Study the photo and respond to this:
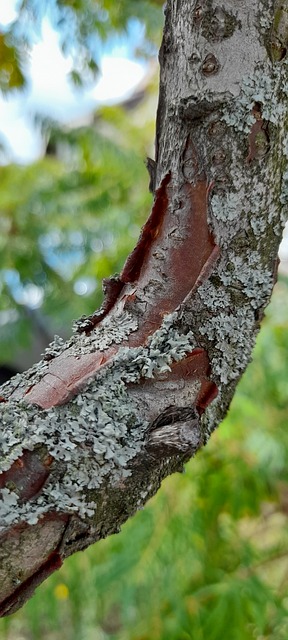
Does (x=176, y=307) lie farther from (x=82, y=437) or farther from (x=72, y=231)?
(x=72, y=231)

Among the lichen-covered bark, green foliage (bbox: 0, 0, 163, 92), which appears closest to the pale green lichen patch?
the lichen-covered bark

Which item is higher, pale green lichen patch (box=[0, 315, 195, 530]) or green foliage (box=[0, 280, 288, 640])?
green foliage (box=[0, 280, 288, 640])

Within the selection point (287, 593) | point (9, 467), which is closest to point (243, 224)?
point (9, 467)

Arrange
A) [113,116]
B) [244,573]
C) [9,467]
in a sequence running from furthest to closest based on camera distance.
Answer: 1. [113,116]
2. [244,573]
3. [9,467]

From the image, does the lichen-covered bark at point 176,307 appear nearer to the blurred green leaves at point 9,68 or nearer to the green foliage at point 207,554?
the blurred green leaves at point 9,68

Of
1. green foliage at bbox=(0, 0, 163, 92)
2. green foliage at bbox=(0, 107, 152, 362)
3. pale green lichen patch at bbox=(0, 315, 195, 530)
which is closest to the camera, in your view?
pale green lichen patch at bbox=(0, 315, 195, 530)

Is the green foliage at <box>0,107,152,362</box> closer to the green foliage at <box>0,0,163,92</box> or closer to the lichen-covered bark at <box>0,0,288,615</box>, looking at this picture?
the green foliage at <box>0,0,163,92</box>

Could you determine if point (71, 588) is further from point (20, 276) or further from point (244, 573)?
point (20, 276)

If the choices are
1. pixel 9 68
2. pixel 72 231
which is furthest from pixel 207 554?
pixel 9 68
